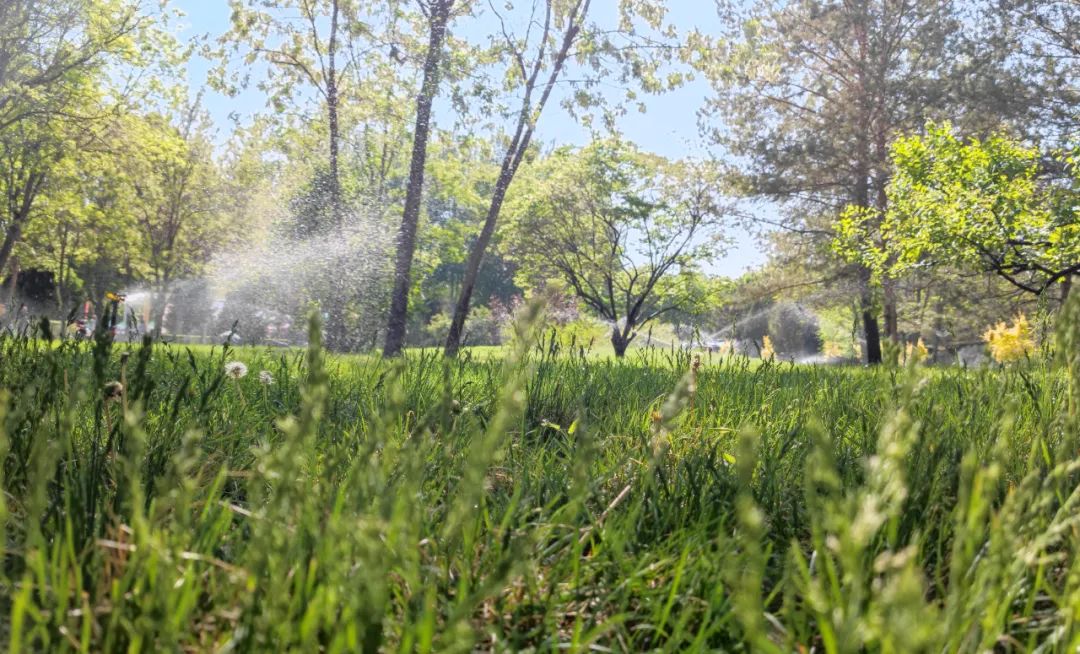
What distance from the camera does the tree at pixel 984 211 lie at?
9.92 m

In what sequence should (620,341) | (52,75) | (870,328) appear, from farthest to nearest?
1. (870,328)
2. (620,341)
3. (52,75)

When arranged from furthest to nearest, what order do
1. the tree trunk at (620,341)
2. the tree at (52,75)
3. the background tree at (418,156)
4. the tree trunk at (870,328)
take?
the tree trunk at (620,341)
the tree trunk at (870,328)
the tree at (52,75)
the background tree at (418,156)

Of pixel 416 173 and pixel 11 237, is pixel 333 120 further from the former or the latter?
pixel 11 237

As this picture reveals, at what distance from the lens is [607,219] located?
69.7 feet

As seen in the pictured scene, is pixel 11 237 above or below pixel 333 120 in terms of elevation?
below

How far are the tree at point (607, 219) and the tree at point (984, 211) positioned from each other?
9.00m

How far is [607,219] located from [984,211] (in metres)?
12.1

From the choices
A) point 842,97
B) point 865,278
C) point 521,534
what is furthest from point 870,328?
point 521,534

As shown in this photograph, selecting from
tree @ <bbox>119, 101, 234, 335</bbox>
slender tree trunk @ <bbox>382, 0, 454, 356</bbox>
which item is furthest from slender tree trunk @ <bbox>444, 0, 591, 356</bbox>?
tree @ <bbox>119, 101, 234, 335</bbox>

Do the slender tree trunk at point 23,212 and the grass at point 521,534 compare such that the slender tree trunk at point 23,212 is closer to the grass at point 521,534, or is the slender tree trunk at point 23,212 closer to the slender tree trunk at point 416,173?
the slender tree trunk at point 416,173

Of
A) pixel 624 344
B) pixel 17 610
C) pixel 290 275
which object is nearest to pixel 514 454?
pixel 17 610

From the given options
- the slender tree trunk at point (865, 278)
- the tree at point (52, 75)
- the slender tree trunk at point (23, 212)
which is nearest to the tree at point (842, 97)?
the slender tree trunk at point (865, 278)

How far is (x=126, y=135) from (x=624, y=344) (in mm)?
15433

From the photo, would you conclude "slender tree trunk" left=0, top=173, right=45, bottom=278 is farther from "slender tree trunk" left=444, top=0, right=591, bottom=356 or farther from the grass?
the grass
